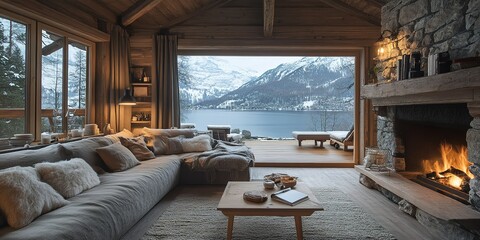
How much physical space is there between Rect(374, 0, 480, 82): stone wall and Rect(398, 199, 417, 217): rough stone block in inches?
58.2

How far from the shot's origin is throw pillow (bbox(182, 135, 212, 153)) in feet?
17.2

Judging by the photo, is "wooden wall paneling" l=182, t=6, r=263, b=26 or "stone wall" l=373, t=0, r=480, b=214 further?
"wooden wall paneling" l=182, t=6, r=263, b=26

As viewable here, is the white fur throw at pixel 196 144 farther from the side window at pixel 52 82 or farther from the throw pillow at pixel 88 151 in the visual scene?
the side window at pixel 52 82

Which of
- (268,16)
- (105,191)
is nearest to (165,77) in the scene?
(268,16)

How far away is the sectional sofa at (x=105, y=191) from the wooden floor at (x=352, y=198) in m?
0.11

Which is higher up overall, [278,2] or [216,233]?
[278,2]

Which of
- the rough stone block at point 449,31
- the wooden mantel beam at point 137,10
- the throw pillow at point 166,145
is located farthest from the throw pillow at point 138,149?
the rough stone block at point 449,31

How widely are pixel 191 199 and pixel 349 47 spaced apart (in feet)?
13.4

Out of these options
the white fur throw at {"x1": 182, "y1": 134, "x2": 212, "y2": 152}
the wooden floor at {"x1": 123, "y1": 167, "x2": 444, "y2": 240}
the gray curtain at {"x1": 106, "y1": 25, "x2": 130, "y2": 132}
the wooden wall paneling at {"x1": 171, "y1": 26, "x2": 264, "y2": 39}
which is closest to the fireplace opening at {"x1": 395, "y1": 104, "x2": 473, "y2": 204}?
the wooden floor at {"x1": 123, "y1": 167, "x2": 444, "y2": 240}

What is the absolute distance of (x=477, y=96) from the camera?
2.55m

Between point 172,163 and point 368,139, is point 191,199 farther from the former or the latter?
point 368,139

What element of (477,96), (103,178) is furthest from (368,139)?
(103,178)

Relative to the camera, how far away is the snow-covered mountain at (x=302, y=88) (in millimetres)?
11656

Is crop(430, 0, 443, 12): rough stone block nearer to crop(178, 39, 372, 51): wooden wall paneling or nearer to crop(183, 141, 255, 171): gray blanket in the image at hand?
crop(178, 39, 372, 51): wooden wall paneling
